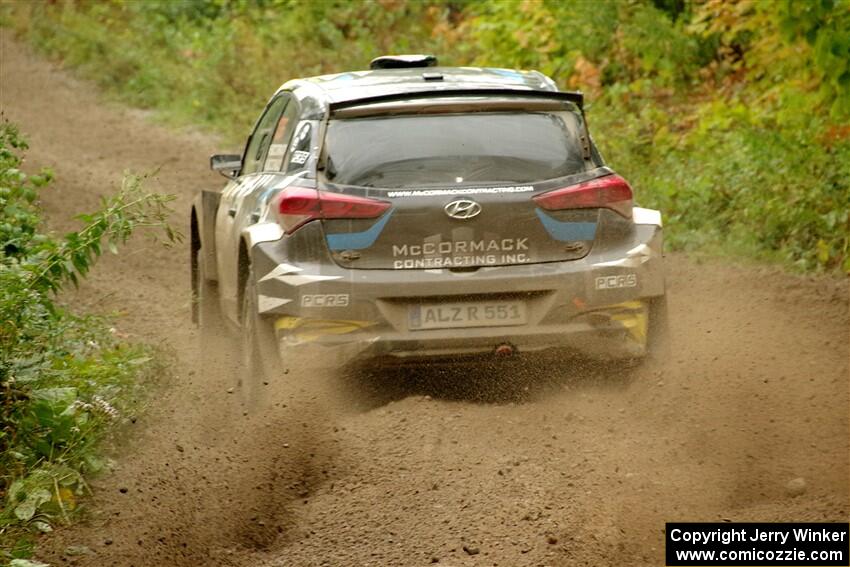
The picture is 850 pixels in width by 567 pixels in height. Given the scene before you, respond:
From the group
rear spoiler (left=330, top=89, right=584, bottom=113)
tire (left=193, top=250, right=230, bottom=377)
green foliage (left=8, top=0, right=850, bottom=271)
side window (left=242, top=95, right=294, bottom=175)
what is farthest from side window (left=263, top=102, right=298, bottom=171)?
green foliage (left=8, top=0, right=850, bottom=271)

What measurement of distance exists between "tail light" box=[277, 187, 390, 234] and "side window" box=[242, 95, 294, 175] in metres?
1.54

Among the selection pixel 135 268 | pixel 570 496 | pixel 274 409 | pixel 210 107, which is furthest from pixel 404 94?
pixel 210 107

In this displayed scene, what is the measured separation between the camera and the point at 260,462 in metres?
6.37

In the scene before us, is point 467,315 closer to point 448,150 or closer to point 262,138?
point 448,150

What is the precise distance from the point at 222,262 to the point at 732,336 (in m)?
3.08

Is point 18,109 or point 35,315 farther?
point 18,109

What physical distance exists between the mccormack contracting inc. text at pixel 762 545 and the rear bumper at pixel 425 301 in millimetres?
1849

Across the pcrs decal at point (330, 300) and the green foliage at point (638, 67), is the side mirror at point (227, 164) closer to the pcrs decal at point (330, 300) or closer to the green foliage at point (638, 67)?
the pcrs decal at point (330, 300)

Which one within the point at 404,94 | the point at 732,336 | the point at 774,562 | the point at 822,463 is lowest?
the point at 732,336

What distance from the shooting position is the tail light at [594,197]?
6895 millimetres

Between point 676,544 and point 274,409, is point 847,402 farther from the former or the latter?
point 274,409

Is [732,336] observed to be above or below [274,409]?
below

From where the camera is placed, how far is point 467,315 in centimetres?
677

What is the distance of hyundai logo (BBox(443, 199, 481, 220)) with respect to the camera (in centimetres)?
675
